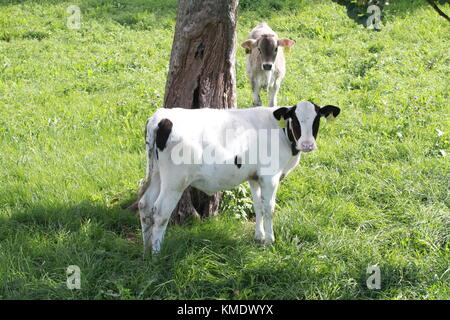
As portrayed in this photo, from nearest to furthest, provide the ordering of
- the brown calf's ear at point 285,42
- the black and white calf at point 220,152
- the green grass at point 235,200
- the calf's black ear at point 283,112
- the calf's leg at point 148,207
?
the green grass at point 235,200 → the black and white calf at point 220,152 → the calf's leg at point 148,207 → the calf's black ear at point 283,112 → the brown calf's ear at point 285,42

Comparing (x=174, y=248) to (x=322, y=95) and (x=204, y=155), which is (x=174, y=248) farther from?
(x=322, y=95)

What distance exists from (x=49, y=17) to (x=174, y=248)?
11624 mm

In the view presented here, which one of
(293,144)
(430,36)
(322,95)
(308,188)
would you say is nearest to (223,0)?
(293,144)

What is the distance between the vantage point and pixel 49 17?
47.9 feet

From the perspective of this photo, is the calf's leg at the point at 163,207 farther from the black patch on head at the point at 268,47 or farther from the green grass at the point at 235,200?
the black patch on head at the point at 268,47

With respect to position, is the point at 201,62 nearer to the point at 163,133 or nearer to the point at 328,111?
the point at 163,133

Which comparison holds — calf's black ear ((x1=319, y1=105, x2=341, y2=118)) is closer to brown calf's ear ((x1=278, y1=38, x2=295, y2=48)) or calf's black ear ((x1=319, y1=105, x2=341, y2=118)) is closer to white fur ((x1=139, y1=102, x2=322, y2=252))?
white fur ((x1=139, y1=102, x2=322, y2=252))

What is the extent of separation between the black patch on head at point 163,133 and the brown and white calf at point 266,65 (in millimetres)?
4347

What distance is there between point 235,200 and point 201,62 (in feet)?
5.40

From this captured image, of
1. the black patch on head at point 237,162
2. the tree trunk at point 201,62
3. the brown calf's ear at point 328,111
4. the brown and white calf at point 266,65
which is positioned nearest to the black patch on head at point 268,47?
the brown and white calf at point 266,65

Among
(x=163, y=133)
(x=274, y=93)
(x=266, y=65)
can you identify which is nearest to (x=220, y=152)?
(x=163, y=133)

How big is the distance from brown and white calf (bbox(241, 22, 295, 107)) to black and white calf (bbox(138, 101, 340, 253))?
3.56 m

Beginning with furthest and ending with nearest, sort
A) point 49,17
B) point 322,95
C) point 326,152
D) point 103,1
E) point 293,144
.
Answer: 1. point 103,1
2. point 49,17
3. point 322,95
4. point 326,152
5. point 293,144

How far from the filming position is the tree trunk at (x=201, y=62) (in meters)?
5.56
